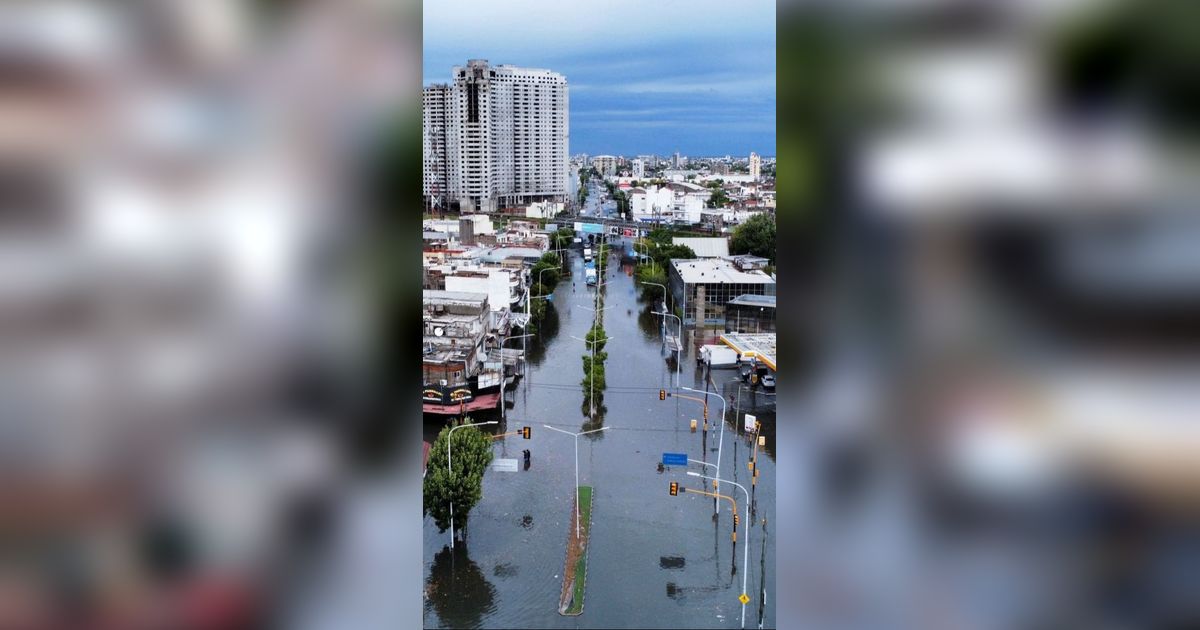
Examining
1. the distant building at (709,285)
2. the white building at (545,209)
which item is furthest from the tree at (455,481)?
the white building at (545,209)

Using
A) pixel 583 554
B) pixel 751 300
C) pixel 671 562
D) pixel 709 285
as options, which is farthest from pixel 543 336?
pixel 671 562

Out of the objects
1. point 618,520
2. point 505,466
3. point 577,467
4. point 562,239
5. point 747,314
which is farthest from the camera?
point 562,239

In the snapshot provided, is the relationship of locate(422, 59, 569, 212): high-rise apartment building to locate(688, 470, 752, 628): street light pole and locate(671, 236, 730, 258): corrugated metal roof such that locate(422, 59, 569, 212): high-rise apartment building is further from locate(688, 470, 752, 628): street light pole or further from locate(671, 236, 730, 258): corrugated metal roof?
locate(688, 470, 752, 628): street light pole

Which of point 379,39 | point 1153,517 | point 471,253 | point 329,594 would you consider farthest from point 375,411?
point 471,253

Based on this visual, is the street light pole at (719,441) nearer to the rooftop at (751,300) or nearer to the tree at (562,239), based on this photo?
the rooftop at (751,300)

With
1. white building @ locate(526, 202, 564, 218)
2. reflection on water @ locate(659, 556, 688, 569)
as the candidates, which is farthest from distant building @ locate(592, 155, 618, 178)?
reflection on water @ locate(659, 556, 688, 569)

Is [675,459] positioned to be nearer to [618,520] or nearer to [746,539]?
[618,520]
